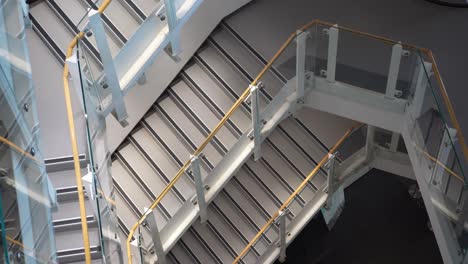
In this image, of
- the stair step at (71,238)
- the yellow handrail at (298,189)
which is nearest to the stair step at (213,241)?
the yellow handrail at (298,189)

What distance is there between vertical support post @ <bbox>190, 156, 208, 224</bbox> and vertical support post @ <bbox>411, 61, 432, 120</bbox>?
265cm

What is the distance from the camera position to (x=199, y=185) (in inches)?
360

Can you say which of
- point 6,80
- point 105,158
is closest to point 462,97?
point 105,158

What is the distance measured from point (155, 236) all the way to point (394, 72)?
3.49 m

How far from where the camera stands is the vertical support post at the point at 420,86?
782cm

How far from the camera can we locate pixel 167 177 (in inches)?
399

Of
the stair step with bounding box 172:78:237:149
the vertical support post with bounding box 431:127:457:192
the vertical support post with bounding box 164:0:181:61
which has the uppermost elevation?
the stair step with bounding box 172:78:237:149

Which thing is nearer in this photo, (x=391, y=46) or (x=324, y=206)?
(x=391, y=46)

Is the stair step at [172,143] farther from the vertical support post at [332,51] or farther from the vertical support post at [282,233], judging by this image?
the vertical support post at [332,51]

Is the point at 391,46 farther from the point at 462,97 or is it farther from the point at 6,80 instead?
the point at 6,80

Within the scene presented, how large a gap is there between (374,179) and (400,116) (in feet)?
10.8

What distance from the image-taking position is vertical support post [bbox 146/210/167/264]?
8.49 metres

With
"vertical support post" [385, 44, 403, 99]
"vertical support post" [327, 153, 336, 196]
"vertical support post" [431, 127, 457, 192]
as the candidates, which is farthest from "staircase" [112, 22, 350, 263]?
"vertical support post" [431, 127, 457, 192]

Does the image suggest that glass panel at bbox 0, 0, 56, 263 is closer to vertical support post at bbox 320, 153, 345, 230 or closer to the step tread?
the step tread
